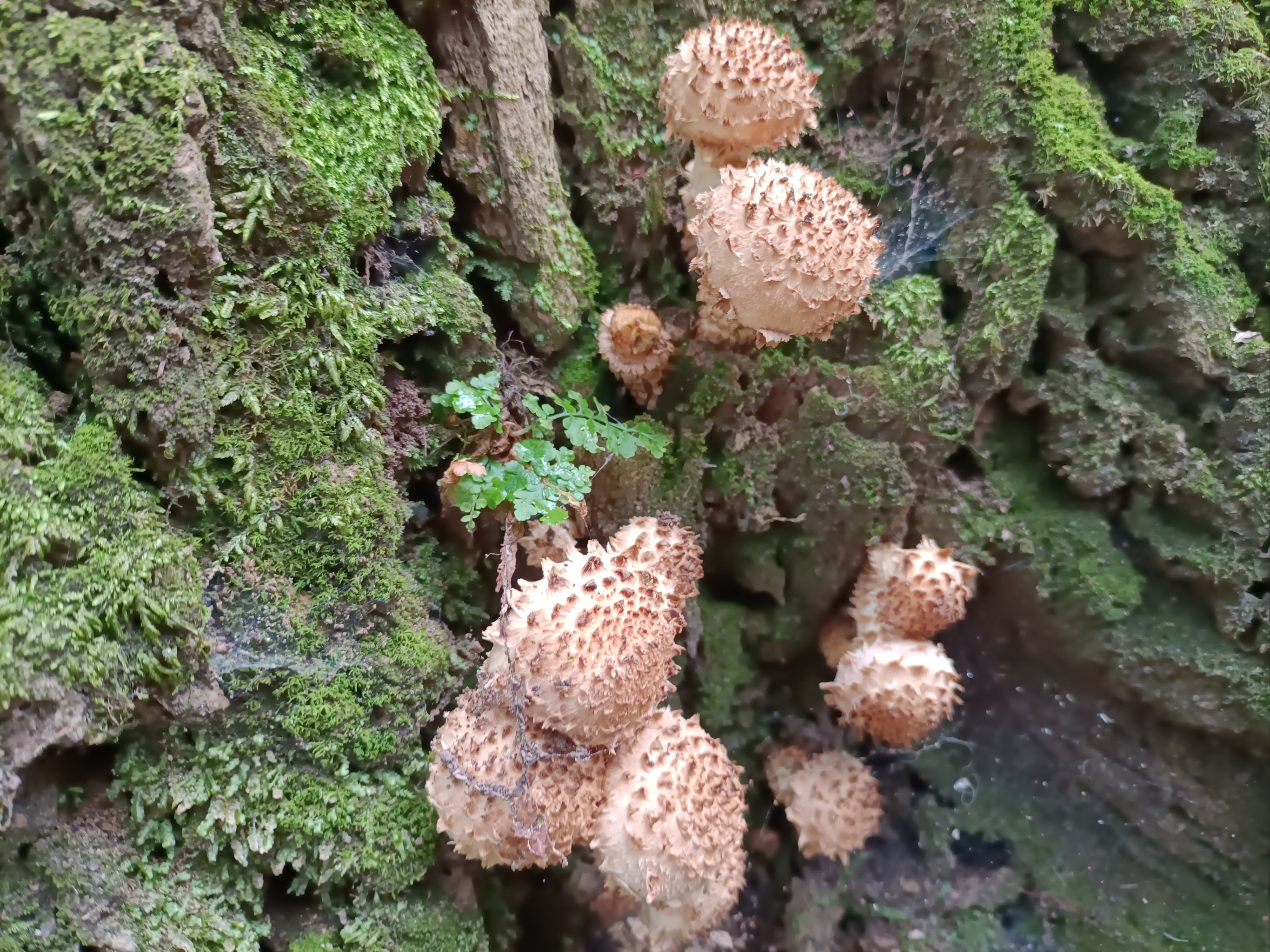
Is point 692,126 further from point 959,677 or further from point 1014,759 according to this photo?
point 1014,759

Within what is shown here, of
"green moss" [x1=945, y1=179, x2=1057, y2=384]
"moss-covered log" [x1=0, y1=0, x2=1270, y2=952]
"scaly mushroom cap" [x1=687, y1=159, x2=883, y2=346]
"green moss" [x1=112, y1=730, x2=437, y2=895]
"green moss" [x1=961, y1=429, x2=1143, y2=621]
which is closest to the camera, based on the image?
"moss-covered log" [x1=0, y1=0, x2=1270, y2=952]

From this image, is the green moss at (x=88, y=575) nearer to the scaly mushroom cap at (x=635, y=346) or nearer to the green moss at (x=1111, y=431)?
the scaly mushroom cap at (x=635, y=346)

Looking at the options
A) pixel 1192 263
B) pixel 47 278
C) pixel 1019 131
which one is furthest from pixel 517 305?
pixel 1192 263

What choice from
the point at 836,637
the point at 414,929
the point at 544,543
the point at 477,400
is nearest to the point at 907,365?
the point at 836,637

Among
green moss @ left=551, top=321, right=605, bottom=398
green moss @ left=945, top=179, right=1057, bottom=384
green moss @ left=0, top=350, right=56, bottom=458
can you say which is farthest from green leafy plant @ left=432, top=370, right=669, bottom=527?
green moss @ left=945, top=179, right=1057, bottom=384

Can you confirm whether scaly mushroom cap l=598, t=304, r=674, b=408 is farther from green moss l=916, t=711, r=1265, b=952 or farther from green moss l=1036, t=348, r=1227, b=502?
green moss l=916, t=711, r=1265, b=952

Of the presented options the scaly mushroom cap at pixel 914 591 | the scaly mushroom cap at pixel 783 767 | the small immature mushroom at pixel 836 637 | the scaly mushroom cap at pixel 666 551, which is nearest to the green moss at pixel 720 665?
the scaly mushroom cap at pixel 783 767
